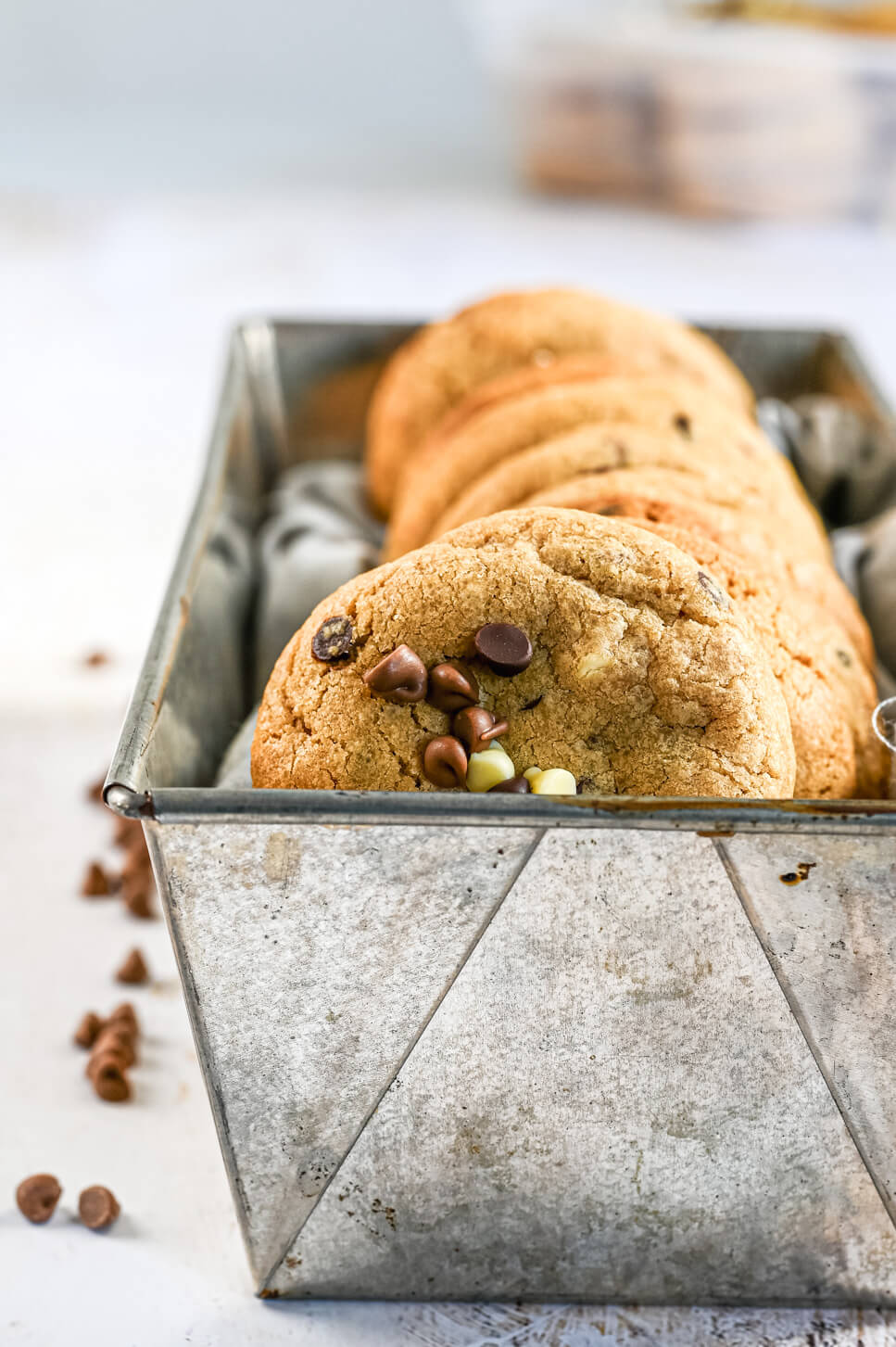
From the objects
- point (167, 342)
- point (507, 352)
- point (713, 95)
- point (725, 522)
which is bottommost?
point (167, 342)

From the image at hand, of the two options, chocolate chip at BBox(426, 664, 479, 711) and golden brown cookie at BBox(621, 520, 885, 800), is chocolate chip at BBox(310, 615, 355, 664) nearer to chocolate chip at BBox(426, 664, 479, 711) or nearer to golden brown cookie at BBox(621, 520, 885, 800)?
chocolate chip at BBox(426, 664, 479, 711)

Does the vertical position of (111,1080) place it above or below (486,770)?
below

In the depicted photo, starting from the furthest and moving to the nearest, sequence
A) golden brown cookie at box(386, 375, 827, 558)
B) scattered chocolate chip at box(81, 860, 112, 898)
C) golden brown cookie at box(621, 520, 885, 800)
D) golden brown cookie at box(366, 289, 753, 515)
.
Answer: golden brown cookie at box(366, 289, 753, 515), scattered chocolate chip at box(81, 860, 112, 898), golden brown cookie at box(386, 375, 827, 558), golden brown cookie at box(621, 520, 885, 800)

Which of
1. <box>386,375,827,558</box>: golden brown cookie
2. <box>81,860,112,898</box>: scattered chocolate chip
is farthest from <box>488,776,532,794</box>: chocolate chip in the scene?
<box>81,860,112,898</box>: scattered chocolate chip

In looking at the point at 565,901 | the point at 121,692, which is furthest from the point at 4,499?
the point at 565,901

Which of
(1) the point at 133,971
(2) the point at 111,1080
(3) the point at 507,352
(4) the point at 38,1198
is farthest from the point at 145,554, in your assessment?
(4) the point at 38,1198

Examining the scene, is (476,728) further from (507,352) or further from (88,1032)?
(507,352)

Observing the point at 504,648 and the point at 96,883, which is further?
the point at 96,883

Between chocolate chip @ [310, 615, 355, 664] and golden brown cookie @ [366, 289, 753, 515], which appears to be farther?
golden brown cookie @ [366, 289, 753, 515]
